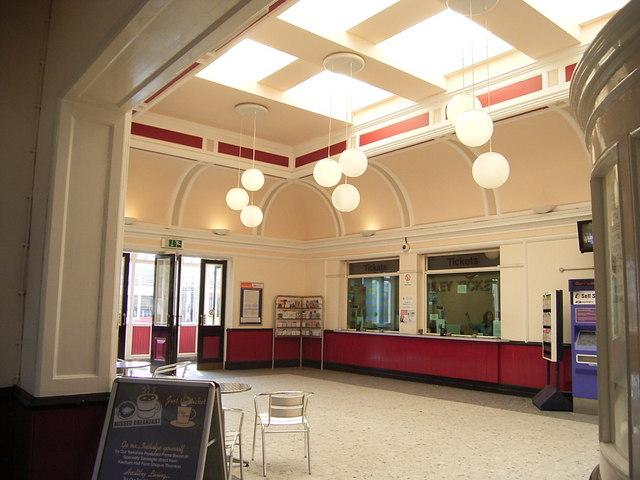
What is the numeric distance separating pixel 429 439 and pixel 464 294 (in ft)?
15.1

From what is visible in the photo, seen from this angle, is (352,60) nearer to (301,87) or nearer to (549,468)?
(301,87)

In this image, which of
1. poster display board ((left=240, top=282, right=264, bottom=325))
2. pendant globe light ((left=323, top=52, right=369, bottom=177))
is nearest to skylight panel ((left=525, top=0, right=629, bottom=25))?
pendant globe light ((left=323, top=52, right=369, bottom=177))

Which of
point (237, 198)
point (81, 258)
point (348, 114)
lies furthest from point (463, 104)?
point (348, 114)

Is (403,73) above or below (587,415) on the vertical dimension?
above

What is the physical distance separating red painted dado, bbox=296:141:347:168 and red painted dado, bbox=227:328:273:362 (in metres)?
3.94

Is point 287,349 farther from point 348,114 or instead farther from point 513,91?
point 513,91

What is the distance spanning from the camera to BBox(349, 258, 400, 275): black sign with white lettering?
1141cm

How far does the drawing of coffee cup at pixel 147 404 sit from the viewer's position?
2.98m

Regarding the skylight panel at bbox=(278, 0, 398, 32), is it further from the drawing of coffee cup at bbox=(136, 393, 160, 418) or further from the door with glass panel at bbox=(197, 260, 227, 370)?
the door with glass panel at bbox=(197, 260, 227, 370)

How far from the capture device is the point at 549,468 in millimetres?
4984

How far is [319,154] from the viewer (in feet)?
34.6

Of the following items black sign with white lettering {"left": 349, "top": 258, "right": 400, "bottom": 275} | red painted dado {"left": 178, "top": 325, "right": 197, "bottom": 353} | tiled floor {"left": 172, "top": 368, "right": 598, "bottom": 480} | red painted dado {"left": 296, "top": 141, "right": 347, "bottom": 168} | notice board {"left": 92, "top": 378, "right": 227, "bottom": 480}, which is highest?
red painted dado {"left": 296, "top": 141, "right": 347, "bottom": 168}

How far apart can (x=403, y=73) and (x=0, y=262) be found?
18.2 feet

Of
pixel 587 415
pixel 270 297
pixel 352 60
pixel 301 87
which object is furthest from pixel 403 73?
pixel 270 297
